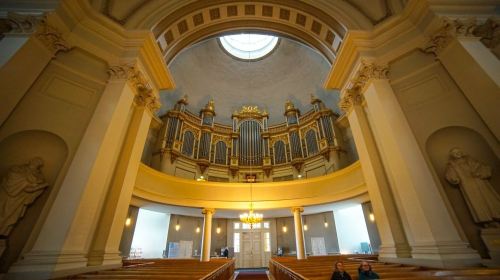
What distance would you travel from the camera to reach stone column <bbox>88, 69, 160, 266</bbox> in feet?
12.4

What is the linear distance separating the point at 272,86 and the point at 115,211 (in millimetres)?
13425

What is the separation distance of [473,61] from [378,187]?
108 inches

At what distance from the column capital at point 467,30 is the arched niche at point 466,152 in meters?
1.74

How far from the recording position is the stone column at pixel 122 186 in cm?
379

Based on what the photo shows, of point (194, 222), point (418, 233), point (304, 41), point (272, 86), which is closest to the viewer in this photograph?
point (418, 233)

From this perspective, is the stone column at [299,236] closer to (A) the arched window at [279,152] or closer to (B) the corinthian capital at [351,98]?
(A) the arched window at [279,152]

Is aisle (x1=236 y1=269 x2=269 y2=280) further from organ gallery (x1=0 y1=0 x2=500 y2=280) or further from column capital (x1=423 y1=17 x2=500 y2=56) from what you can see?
column capital (x1=423 y1=17 x2=500 y2=56)

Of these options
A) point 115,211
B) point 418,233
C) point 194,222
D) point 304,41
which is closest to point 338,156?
point 304,41

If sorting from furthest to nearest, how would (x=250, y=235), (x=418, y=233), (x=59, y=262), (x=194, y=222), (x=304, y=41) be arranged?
1. (x=250, y=235)
2. (x=194, y=222)
3. (x=304, y=41)
4. (x=418, y=233)
5. (x=59, y=262)

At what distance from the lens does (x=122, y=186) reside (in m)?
4.25

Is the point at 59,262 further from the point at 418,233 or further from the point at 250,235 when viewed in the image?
Result: the point at 250,235

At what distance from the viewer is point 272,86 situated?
15.6m

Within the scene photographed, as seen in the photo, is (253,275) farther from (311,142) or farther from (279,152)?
(311,142)

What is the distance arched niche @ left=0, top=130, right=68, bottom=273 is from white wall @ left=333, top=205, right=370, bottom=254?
42.9ft
